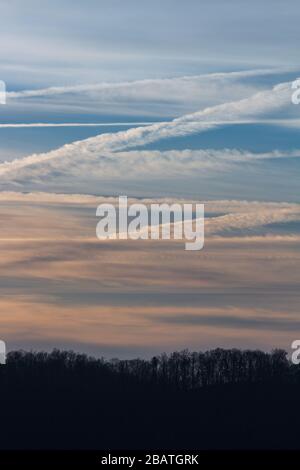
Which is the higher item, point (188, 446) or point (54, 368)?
point (54, 368)

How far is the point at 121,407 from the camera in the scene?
18362cm

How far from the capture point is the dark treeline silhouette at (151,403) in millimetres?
176750

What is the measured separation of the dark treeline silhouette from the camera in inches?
6959

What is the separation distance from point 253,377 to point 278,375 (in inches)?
193

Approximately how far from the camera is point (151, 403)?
185125 millimetres

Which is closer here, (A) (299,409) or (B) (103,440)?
(B) (103,440)

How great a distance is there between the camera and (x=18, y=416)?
180m
